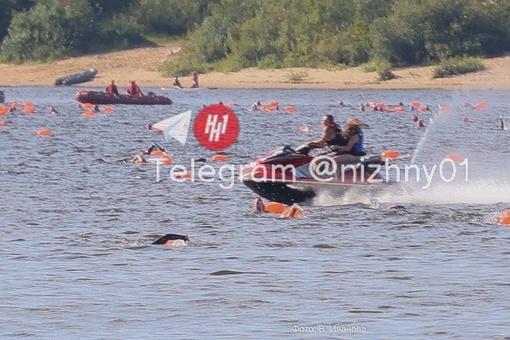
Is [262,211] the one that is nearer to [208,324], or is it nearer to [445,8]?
[208,324]

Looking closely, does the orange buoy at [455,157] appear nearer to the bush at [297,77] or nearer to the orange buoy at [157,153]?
the orange buoy at [157,153]

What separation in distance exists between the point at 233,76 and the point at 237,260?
1975 inches

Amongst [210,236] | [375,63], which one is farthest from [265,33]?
[210,236]

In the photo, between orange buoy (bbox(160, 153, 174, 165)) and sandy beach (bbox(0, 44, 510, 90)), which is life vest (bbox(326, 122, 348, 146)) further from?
sandy beach (bbox(0, 44, 510, 90))

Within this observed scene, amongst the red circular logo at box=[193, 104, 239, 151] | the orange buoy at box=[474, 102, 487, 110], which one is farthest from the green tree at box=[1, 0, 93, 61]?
the red circular logo at box=[193, 104, 239, 151]

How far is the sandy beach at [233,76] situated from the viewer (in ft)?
185

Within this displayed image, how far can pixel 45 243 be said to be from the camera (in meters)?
15.2

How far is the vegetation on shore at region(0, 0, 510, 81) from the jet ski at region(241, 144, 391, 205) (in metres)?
38.7

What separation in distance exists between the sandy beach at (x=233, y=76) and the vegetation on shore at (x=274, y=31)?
29.1 inches

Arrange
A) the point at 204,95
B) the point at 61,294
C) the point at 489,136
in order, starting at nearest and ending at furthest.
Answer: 1. the point at 61,294
2. the point at 489,136
3. the point at 204,95

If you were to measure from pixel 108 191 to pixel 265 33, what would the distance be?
4743 centimetres

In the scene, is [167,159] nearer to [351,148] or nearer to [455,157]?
[455,157]

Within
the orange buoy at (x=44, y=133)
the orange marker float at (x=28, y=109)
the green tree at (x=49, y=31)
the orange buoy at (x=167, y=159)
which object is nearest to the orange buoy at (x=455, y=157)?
the orange buoy at (x=167, y=159)

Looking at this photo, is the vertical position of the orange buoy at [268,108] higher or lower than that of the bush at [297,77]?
lower
